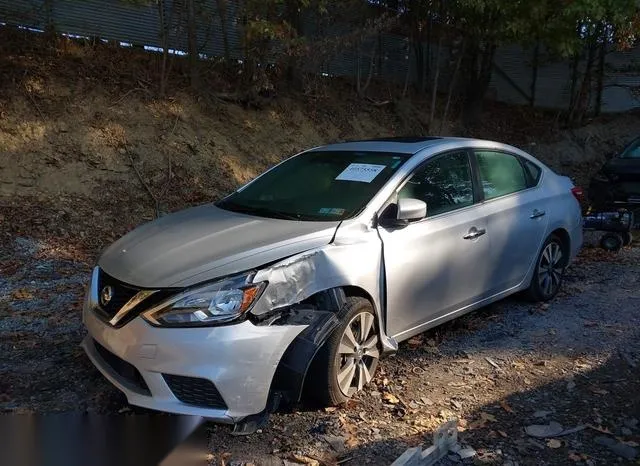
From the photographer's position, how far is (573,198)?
5.85m

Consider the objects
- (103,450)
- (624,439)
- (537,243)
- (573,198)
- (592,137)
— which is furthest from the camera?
(592,137)

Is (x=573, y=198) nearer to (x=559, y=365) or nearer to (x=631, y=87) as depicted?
(x=559, y=365)

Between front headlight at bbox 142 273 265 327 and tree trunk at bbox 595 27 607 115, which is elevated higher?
tree trunk at bbox 595 27 607 115

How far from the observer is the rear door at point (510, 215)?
4707 millimetres

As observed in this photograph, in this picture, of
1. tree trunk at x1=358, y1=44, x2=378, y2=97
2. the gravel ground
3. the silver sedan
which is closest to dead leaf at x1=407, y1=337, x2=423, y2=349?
the gravel ground

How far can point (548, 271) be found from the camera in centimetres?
549

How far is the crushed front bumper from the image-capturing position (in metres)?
2.97

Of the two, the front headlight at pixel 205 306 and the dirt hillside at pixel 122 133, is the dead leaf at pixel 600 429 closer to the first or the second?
the front headlight at pixel 205 306

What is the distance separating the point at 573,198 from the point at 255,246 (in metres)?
3.80

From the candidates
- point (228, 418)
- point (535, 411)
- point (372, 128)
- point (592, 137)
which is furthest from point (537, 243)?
point (592, 137)

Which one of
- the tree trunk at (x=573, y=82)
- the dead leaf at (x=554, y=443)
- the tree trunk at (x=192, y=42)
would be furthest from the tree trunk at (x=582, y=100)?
the dead leaf at (x=554, y=443)

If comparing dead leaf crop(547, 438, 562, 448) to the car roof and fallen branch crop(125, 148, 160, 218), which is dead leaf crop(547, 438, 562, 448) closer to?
the car roof

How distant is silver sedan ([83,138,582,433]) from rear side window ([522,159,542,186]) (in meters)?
0.33

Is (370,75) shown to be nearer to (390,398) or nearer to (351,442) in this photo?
(390,398)
